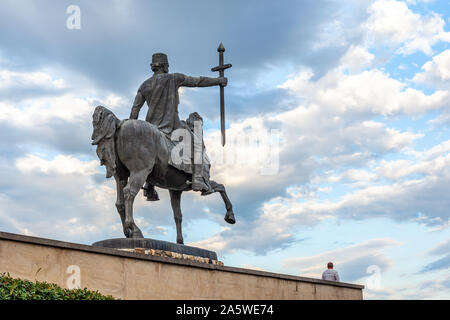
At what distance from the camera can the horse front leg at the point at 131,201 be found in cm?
1288

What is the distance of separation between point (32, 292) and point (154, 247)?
4379mm

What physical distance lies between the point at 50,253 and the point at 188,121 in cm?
566

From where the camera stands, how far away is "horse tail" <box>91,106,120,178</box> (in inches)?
498

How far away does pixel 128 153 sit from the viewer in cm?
1288

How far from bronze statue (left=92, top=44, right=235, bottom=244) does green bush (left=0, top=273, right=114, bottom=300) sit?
3940 mm

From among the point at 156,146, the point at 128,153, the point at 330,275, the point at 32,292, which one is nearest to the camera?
the point at 32,292

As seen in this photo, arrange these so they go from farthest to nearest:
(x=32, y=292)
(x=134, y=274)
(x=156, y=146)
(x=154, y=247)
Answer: (x=156, y=146) < (x=154, y=247) < (x=134, y=274) < (x=32, y=292)

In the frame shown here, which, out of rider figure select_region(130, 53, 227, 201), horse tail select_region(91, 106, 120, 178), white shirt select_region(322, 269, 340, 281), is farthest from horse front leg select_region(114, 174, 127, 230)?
white shirt select_region(322, 269, 340, 281)

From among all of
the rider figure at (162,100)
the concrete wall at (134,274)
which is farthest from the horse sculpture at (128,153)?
the concrete wall at (134,274)

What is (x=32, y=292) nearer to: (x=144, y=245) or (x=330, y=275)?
(x=144, y=245)

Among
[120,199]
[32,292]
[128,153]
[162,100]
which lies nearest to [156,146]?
[128,153]

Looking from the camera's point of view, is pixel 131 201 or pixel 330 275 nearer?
pixel 131 201

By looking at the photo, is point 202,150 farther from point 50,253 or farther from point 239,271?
point 50,253

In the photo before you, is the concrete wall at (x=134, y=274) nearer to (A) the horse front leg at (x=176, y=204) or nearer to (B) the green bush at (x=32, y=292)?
(B) the green bush at (x=32, y=292)
